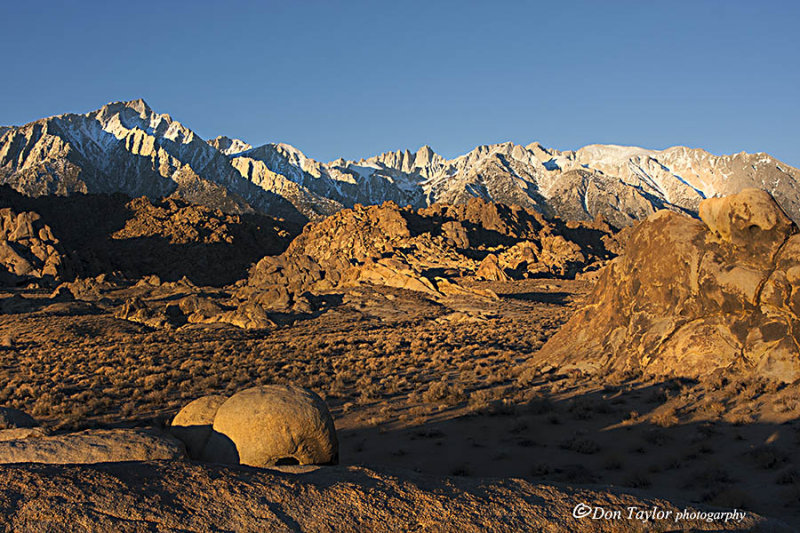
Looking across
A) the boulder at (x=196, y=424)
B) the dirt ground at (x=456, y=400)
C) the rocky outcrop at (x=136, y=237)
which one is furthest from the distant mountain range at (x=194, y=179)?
the boulder at (x=196, y=424)

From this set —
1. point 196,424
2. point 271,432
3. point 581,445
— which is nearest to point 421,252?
point 581,445

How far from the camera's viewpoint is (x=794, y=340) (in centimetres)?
1321

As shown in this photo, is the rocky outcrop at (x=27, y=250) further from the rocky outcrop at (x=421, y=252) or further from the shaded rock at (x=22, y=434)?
the shaded rock at (x=22, y=434)

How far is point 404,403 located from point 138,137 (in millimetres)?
185041

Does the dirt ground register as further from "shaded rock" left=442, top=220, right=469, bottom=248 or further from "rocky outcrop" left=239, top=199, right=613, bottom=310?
"shaded rock" left=442, top=220, right=469, bottom=248

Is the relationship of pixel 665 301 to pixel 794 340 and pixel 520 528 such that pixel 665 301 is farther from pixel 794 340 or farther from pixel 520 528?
pixel 520 528

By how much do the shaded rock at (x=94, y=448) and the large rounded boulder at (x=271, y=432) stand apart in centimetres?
70

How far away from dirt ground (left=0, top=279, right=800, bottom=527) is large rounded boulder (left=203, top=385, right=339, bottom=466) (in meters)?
1.15

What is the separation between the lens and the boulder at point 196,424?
28.4 ft

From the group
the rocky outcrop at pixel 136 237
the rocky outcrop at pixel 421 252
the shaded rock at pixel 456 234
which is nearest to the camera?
the rocky outcrop at pixel 421 252

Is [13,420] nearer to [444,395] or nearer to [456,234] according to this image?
[444,395]

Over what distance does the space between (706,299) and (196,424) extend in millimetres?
13118

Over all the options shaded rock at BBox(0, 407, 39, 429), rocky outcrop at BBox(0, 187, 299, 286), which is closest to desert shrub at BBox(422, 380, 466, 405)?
shaded rock at BBox(0, 407, 39, 429)

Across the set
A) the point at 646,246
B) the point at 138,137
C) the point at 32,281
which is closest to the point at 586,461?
the point at 646,246
